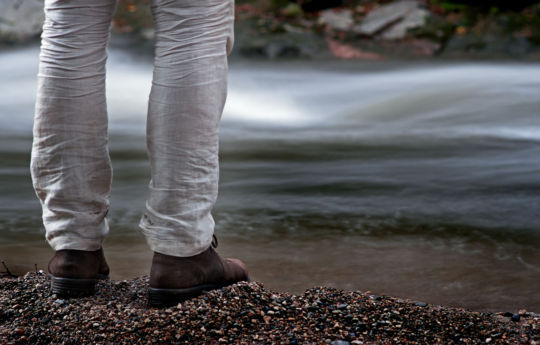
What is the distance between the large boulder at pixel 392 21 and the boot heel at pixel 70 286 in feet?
39.4

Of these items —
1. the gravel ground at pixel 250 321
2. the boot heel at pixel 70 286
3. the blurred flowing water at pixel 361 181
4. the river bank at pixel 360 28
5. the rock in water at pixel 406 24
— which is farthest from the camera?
the rock in water at pixel 406 24

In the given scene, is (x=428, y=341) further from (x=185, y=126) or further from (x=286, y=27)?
(x=286, y=27)

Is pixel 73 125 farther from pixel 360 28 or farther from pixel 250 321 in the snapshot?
pixel 360 28

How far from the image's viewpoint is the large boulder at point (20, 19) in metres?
13.5

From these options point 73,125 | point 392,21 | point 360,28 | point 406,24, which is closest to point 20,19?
point 360,28

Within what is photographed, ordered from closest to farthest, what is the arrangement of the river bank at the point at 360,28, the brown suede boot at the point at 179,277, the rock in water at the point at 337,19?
the brown suede boot at the point at 179,277 < the river bank at the point at 360,28 < the rock in water at the point at 337,19

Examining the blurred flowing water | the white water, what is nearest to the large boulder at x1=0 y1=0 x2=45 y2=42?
the white water

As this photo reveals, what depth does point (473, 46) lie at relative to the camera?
1266 centimetres

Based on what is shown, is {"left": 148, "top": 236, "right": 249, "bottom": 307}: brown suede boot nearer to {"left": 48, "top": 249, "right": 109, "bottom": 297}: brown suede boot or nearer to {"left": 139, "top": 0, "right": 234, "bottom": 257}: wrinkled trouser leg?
{"left": 139, "top": 0, "right": 234, "bottom": 257}: wrinkled trouser leg

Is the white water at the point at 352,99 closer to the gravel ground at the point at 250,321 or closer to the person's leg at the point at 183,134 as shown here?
the gravel ground at the point at 250,321

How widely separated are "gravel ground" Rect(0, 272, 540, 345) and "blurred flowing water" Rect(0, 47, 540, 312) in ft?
1.54

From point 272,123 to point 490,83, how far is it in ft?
9.63

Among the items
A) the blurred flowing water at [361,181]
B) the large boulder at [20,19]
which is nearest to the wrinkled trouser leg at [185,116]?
the blurred flowing water at [361,181]

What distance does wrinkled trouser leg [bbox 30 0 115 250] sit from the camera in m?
1.96
